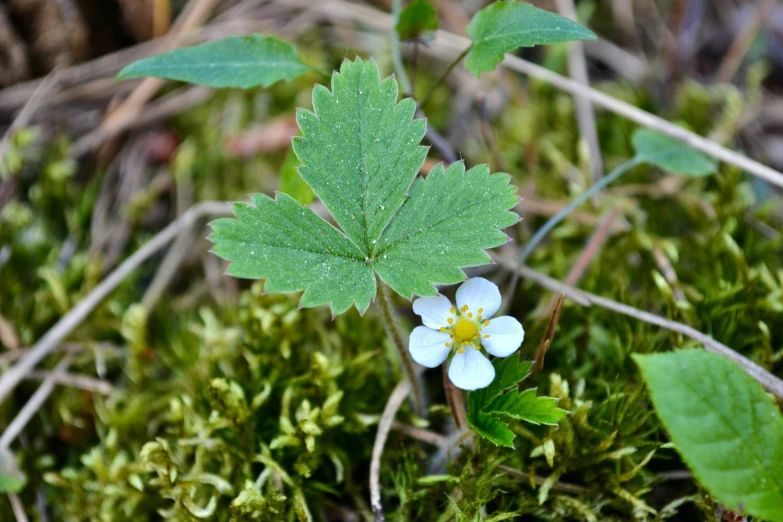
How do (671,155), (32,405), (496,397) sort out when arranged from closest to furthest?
(496,397)
(32,405)
(671,155)

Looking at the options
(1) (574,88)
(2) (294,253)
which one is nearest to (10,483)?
(2) (294,253)

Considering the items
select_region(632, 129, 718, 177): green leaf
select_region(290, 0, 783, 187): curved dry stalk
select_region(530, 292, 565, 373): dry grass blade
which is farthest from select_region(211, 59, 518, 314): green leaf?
select_region(632, 129, 718, 177): green leaf

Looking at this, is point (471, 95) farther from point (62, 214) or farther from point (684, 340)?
point (62, 214)

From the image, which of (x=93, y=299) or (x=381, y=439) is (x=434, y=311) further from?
(x=93, y=299)

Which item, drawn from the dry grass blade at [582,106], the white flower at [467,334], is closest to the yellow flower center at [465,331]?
the white flower at [467,334]

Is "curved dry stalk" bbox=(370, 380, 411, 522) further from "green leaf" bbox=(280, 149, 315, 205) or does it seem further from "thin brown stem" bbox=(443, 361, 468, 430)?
"green leaf" bbox=(280, 149, 315, 205)

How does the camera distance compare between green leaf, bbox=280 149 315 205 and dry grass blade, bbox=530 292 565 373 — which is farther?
green leaf, bbox=280 149 315 205
